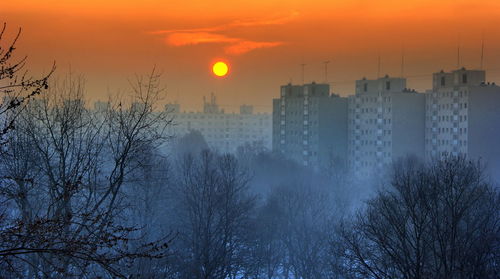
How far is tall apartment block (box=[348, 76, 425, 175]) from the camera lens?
6097 cm

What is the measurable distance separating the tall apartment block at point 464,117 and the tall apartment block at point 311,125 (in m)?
9.64

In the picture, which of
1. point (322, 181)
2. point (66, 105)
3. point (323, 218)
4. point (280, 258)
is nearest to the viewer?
point (66, 105)

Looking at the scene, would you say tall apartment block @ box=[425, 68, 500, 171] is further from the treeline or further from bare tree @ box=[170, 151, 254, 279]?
bare tree @ box=[170, 151, 254, 279]

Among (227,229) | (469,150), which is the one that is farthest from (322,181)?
(227,229)

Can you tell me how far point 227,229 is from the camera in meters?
18.5

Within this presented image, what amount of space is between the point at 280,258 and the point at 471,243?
1263 centimetres

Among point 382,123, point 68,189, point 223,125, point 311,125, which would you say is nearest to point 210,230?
point 68,189

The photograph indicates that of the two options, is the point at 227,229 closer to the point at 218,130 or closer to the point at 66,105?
the point at 66,105

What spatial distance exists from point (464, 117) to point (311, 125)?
17204 millimetres

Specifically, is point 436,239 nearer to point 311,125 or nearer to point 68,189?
point 68,189

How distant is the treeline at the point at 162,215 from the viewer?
21.5 ft

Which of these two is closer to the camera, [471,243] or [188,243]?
[471,243]

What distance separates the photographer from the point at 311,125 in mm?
70312

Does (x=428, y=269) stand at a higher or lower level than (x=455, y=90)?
lower
